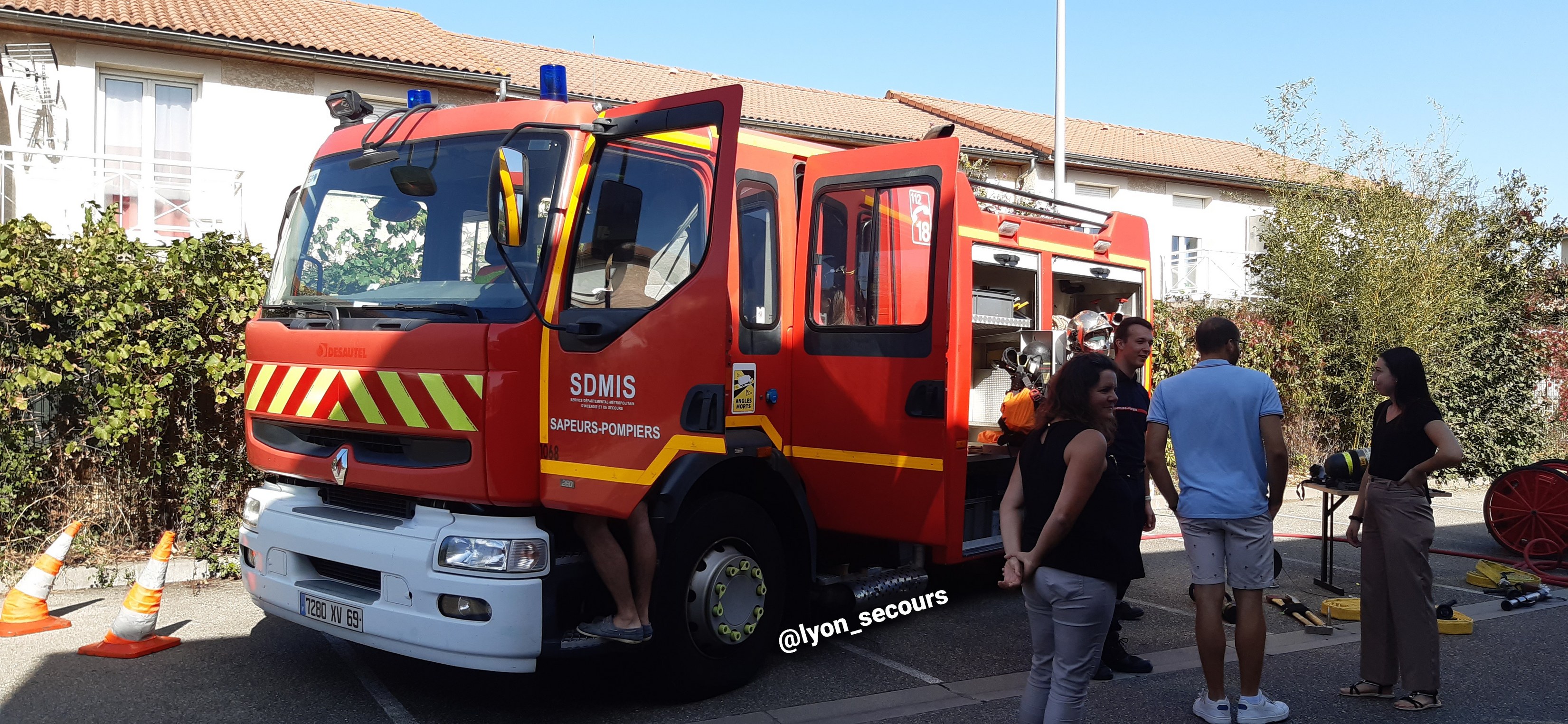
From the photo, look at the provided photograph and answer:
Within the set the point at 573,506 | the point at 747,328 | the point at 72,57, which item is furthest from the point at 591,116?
the point at 72,57

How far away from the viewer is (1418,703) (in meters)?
4.88

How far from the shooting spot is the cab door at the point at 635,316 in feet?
13.9

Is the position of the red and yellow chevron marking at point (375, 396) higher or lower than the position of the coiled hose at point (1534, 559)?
higher

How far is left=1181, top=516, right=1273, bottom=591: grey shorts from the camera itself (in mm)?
4520

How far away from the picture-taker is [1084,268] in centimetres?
716

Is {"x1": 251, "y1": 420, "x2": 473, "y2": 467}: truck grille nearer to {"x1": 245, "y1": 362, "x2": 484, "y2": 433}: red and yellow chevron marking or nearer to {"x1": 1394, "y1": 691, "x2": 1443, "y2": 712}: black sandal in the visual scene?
{"x1": 245, "y1": 362, "x2": 484, "y2": 433}: red and yellow chevron marking

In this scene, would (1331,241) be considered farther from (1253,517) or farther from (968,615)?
(1253,517)

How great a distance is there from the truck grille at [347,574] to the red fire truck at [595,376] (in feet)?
0.05

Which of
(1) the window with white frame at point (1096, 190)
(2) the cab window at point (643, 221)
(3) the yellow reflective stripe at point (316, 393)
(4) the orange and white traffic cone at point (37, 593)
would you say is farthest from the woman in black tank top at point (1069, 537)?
(1) the window with white frame at point (1096, 190)

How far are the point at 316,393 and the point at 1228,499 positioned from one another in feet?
13.0

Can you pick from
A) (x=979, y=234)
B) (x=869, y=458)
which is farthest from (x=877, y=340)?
(x=979, y=234)

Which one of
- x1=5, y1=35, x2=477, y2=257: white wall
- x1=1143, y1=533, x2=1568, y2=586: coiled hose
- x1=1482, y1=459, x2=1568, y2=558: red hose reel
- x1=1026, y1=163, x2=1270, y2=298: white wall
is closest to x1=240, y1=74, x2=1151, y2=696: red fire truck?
x1=1143, y1=533, x2=1568, y2=586: coiled hose
